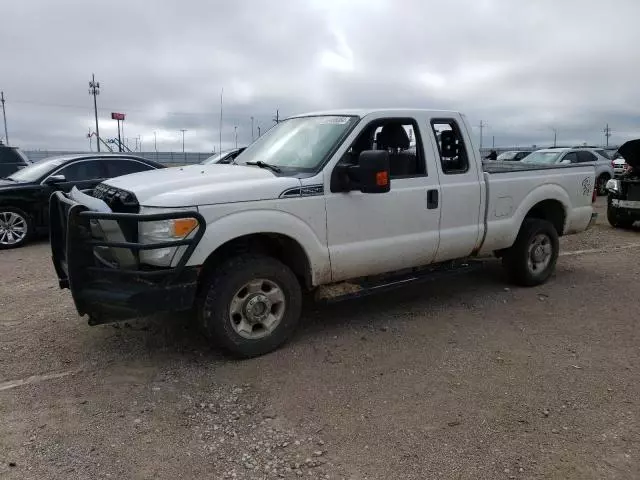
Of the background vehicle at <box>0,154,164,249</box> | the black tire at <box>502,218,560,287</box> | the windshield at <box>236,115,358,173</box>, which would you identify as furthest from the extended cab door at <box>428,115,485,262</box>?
the background vehicle at <box>0,154,164,249</box>

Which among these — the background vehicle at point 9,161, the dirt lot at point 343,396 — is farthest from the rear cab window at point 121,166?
the dirt lot at point 343,396

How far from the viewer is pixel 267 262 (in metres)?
4.18

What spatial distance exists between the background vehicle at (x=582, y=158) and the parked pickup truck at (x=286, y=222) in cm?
1321

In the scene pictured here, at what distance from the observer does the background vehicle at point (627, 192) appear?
33.2ft

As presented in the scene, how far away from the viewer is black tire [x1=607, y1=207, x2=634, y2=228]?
10.6 meters

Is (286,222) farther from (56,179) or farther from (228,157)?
(56,179)

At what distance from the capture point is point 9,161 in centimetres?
1188

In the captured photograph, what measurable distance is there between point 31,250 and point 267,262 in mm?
6164

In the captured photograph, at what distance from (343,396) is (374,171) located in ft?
5.48

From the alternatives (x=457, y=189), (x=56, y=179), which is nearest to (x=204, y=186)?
(x=457, y=189)

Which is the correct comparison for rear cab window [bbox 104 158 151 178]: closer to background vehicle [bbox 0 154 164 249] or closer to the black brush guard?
background vehicle [bbox 0 154 164 249]

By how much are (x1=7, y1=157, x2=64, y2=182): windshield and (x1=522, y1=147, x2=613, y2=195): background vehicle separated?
13670mm

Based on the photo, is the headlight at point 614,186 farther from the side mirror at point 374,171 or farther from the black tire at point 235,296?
the black tire at point 235,296

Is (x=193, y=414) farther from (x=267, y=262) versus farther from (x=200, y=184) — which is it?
(x=200, y=184)
